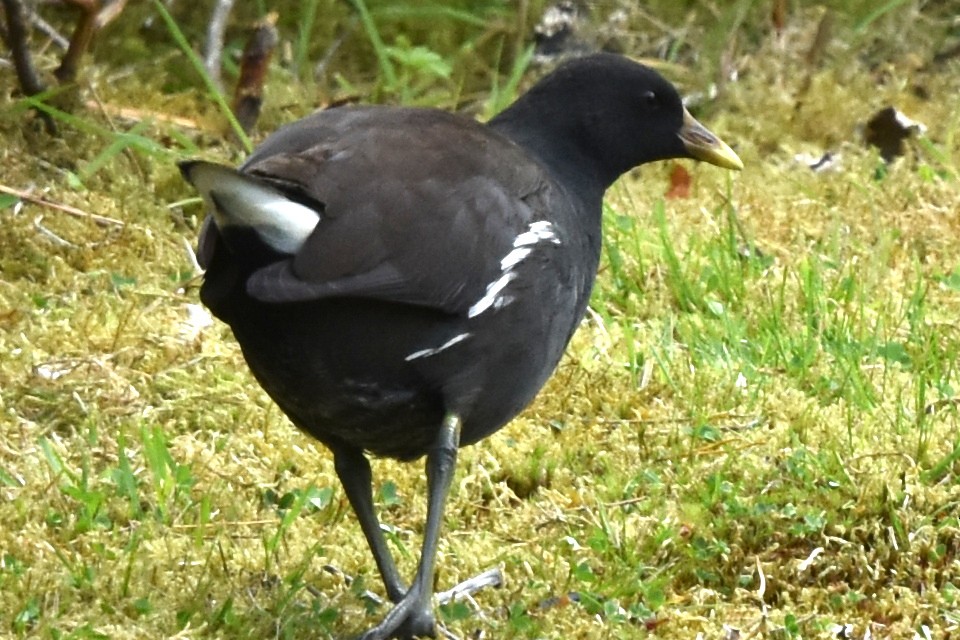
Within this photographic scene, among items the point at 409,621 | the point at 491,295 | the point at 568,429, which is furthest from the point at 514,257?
the point at 568,429

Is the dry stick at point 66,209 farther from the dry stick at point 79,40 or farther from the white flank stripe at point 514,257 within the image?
the white flank stripe at point 514,257

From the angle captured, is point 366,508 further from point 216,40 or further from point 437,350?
point 216,40

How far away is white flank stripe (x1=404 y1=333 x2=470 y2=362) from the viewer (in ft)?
10.8

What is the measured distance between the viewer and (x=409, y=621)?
338 centimetres

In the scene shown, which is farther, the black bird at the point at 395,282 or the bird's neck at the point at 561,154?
the bird's neck at the point at 561,154

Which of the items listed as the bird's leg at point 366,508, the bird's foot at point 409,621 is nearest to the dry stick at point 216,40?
the bird's leg at point 366,508

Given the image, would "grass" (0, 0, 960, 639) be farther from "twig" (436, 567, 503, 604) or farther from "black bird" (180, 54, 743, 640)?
"black bird" (180, 54, 743, 640)

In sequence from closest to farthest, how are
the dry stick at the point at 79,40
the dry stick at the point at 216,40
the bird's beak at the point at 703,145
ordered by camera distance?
the bird's beak at the point at 703,145 < the dry stick at the point at 79,40 < the dry stick at the point at 216,40

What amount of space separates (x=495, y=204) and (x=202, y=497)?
111 centimetres

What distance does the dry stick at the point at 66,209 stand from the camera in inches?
203

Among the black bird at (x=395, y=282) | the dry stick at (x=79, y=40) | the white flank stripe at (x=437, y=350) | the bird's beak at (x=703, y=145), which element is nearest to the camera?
the black bird at (x=395, y=282)

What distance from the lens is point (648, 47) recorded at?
708 centimetres

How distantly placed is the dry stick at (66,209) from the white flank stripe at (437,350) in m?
2.31

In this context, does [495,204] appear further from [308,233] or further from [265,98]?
[265,98]
